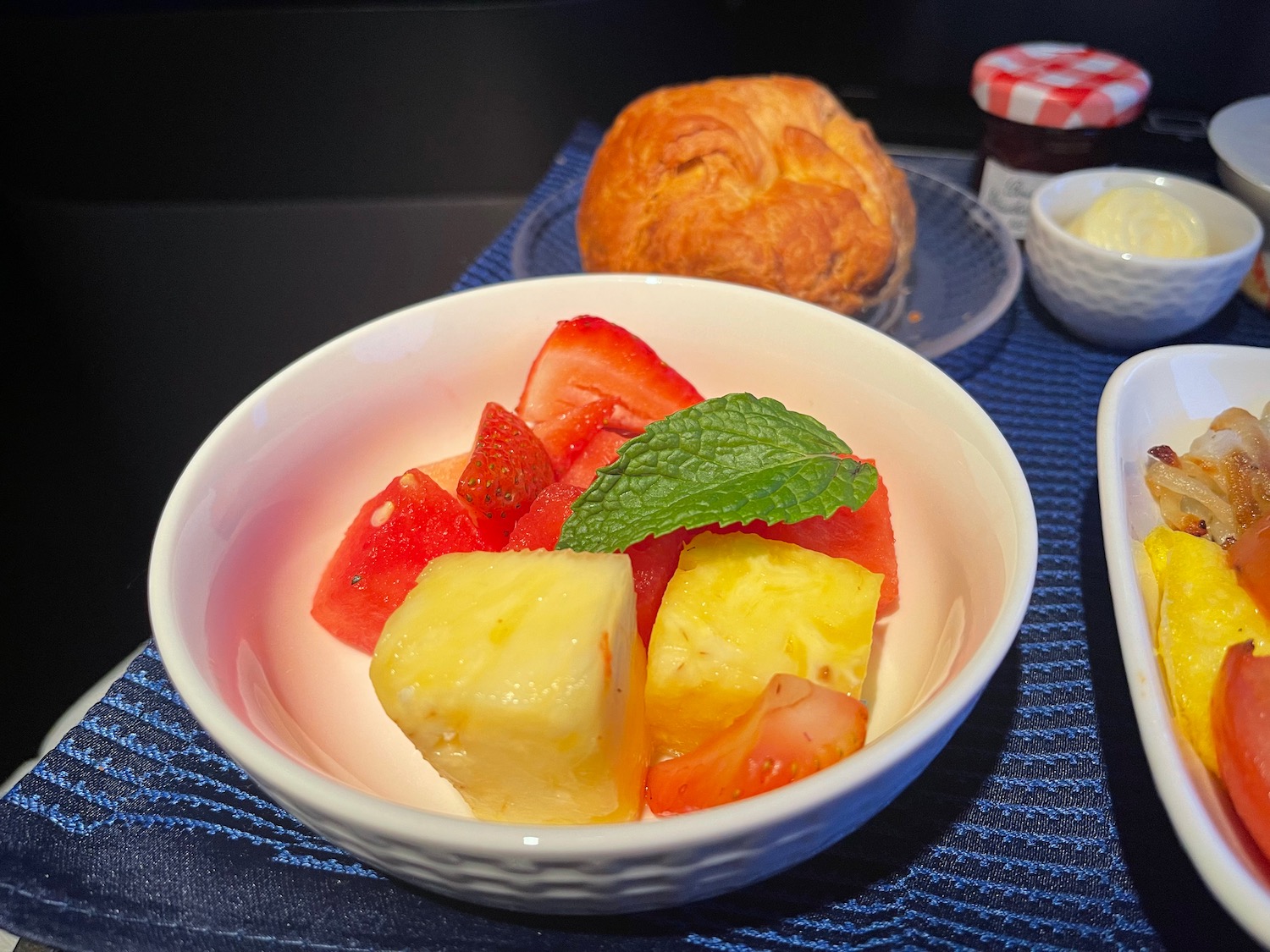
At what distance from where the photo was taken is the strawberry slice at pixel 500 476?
925 millimetres

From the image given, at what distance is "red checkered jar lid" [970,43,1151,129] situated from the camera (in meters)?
1.54

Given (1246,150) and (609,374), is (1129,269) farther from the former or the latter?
(609,374)

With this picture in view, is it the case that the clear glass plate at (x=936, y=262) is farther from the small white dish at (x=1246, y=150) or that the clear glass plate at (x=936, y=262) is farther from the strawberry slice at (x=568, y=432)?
the strawberry slice at (x=568, y=432)

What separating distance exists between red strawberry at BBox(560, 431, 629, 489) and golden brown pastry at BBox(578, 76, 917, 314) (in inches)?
17.4

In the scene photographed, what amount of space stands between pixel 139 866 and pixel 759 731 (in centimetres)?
57

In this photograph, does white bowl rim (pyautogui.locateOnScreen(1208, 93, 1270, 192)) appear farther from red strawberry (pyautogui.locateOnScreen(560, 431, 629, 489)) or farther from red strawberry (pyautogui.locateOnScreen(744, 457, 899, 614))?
red strawberry (pyautogui.locateOnScreen(560, 431, 629, 489))

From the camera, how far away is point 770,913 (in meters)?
0.74

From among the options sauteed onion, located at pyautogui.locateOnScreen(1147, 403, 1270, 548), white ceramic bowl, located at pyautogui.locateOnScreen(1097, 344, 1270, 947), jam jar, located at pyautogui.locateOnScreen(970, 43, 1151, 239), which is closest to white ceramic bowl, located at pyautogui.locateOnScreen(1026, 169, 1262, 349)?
jam jar, located at pyautogui.locateOnScreen(970, 43, 1151, 239)

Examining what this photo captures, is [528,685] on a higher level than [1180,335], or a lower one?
higher

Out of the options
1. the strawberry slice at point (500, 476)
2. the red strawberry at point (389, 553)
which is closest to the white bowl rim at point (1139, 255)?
the strawberry slice at point (500, 476)

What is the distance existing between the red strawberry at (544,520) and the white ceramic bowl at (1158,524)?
547mm

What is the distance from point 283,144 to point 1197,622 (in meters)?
2.53

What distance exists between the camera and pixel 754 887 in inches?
29.6

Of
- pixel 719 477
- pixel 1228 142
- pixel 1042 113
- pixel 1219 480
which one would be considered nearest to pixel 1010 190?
pixel 1042 113
